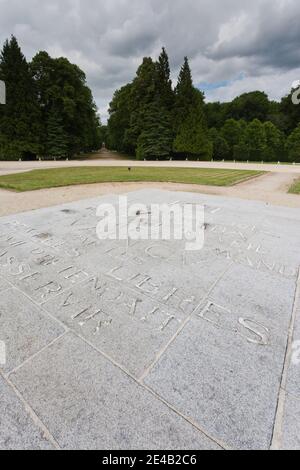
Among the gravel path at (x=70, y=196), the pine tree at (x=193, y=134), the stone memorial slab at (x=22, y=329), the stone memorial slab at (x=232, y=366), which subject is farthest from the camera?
the pine tree at (x=193, y=134)

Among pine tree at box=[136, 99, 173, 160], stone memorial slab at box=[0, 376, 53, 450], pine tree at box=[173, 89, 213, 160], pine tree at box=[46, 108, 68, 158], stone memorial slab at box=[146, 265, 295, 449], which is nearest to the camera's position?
stone memorial slab at box=[0, 376, 53, 450]

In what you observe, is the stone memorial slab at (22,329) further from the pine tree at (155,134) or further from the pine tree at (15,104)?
the pine tree at (15,104)

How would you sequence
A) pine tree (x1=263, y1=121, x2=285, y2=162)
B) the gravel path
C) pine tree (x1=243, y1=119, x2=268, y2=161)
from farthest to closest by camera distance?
1. pine tree (x1=243, y1=119, x2=268, y2=161)
2. pine tree (x1=263, y1=121, x2=285, y2=162)
3. the gravel path

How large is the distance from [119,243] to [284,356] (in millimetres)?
2963

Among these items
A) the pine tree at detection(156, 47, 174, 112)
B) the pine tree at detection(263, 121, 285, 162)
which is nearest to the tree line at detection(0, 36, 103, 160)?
the pine tree at detection(156, 47, 174, 112)

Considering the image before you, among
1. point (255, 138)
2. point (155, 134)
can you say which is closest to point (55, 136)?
point (155, 134)

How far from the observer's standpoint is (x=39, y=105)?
1309 inches

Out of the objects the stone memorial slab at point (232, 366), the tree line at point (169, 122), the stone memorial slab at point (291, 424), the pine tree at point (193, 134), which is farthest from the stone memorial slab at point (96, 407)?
the pine tree at point (193, 134)

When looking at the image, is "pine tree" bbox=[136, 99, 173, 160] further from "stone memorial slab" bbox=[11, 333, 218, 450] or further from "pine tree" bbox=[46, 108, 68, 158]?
"stone memorial slab" bbox=[11, 333, 218, 450]

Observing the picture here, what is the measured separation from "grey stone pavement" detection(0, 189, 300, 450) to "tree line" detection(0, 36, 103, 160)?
33592 millimetres

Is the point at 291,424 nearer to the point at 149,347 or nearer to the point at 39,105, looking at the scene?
the point at 149,347

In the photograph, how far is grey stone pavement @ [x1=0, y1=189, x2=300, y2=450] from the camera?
1.53 m

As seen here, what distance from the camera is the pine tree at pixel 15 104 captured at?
31.1m

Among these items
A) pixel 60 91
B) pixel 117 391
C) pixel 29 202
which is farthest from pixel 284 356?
pixel 60 91
